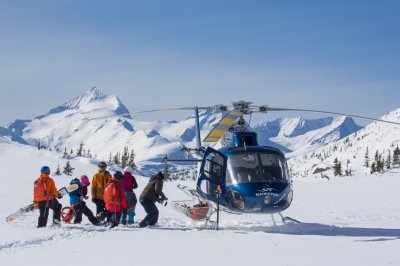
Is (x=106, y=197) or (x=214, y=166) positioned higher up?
(x=214, y=166)

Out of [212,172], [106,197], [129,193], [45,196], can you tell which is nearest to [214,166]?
[212,172]

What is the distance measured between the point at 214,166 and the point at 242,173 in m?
1.10

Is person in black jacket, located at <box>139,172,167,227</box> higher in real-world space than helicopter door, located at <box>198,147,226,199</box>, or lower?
lower

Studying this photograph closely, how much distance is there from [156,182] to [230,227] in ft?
8.87

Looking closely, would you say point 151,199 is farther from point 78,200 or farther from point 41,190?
point 41,190

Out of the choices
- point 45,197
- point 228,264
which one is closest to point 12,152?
point 45,197

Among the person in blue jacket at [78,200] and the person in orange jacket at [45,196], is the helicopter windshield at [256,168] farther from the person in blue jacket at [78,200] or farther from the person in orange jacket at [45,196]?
the person in orange jacket at [45,196]

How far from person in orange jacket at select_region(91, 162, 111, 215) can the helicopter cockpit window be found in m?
3.14


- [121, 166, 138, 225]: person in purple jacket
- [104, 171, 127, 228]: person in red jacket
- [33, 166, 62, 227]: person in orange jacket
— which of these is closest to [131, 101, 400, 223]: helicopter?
[121, 166, 138, 225]: person in purple jacket

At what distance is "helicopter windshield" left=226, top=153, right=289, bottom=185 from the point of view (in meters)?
14.3

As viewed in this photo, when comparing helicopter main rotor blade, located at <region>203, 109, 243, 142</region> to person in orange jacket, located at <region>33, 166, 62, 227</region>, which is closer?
person in orange jacket, located at <region>33, 166, 62, 227</region>

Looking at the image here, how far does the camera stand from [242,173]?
567 inches

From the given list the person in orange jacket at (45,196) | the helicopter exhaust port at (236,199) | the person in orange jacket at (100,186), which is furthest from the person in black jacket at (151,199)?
the person in orange jacket at (45,196)

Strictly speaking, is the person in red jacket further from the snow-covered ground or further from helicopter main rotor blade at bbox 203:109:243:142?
helicopter main rotor blade at bbox 203:109:243:142
